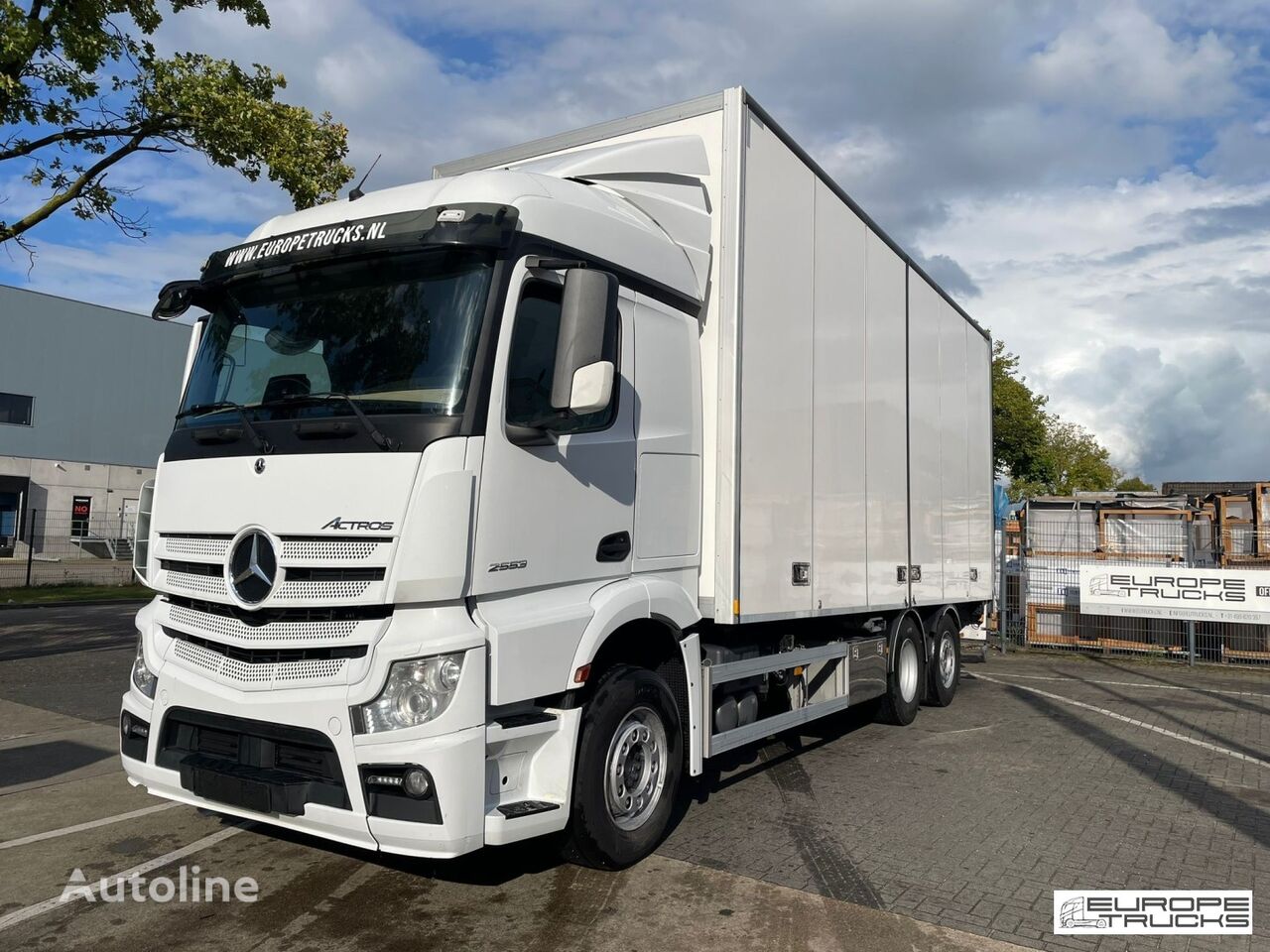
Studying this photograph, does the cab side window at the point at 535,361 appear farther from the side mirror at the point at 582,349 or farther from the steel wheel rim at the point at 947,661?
the steel wheel rim at the point at 947,661

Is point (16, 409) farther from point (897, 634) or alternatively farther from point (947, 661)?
point (897, 634)

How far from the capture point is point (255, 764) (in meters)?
3.84

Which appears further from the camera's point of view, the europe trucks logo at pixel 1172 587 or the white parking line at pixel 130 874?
the europe trucks logo at pixel 1172 587

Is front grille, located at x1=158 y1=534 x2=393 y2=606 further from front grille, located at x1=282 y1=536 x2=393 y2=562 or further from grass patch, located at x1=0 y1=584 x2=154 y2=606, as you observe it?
grass patch, located at x1=0 y1=584 x2=154 y2=606

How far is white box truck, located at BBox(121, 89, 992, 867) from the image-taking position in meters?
3.68

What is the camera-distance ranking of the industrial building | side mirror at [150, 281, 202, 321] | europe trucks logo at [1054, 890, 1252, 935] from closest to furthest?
europe trucks logo at [1054, 890, 1252, 935], side mirror at [150, 281, 202, 321], the industrial building

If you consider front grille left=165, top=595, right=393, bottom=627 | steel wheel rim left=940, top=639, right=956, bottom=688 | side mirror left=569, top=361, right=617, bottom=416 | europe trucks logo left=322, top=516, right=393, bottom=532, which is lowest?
steel wheel rim left=940, top=639, right=956, bottom=688

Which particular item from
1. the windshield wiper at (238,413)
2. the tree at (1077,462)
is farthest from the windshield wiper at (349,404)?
the tree at (1077,462)

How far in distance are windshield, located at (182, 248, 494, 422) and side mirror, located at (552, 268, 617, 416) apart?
367 mm

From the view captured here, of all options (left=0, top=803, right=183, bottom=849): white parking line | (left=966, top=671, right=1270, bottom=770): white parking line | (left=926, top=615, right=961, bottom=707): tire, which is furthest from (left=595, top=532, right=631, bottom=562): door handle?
(left=966, top=671, right=1270, bottom=770): white parking line

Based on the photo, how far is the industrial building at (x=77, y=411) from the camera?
35.5 metres

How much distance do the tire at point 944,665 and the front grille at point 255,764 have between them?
7.02 m

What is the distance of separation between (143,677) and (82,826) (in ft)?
4.92

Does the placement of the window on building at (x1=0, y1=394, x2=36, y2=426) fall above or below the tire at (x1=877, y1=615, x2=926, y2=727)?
above
